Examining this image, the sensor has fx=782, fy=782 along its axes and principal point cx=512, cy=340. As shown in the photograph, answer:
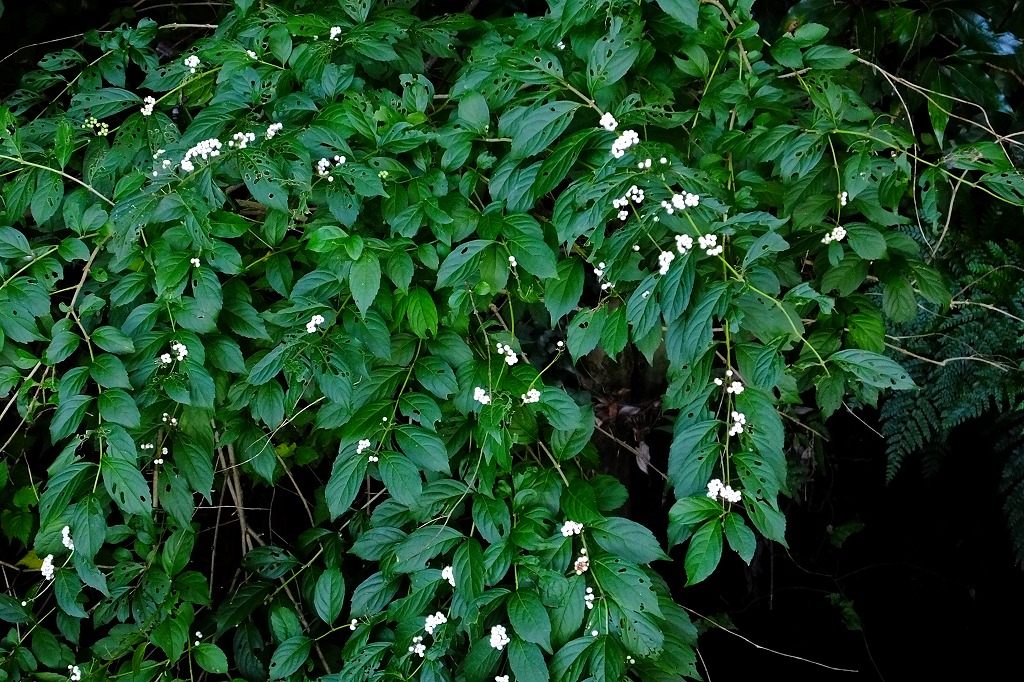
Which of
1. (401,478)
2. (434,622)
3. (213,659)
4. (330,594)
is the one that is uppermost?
(401,478)

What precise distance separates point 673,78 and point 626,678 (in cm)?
97

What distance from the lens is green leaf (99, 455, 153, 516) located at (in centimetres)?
121

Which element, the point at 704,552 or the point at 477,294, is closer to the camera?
the point at 704,552

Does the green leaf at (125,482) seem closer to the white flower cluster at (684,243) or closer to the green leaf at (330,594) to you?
the green leaf at (330,594)

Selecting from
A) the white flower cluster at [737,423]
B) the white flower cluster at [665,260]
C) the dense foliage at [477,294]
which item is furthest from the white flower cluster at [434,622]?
the white flower cluster at [665,260]

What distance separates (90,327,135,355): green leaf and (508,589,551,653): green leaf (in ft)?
2.34

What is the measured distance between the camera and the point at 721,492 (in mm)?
1102

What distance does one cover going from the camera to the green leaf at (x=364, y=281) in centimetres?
117

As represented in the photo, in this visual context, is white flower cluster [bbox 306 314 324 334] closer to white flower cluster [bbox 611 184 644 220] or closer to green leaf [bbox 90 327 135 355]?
green leaf [bbox 90 327 135 355]

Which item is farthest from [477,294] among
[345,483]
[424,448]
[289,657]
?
[289,657]

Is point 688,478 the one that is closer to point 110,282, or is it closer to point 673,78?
point 673,78

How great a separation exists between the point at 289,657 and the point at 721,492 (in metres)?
0.86

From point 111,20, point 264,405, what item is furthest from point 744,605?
point 111,20

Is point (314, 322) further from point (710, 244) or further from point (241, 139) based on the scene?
point (710, 244)
